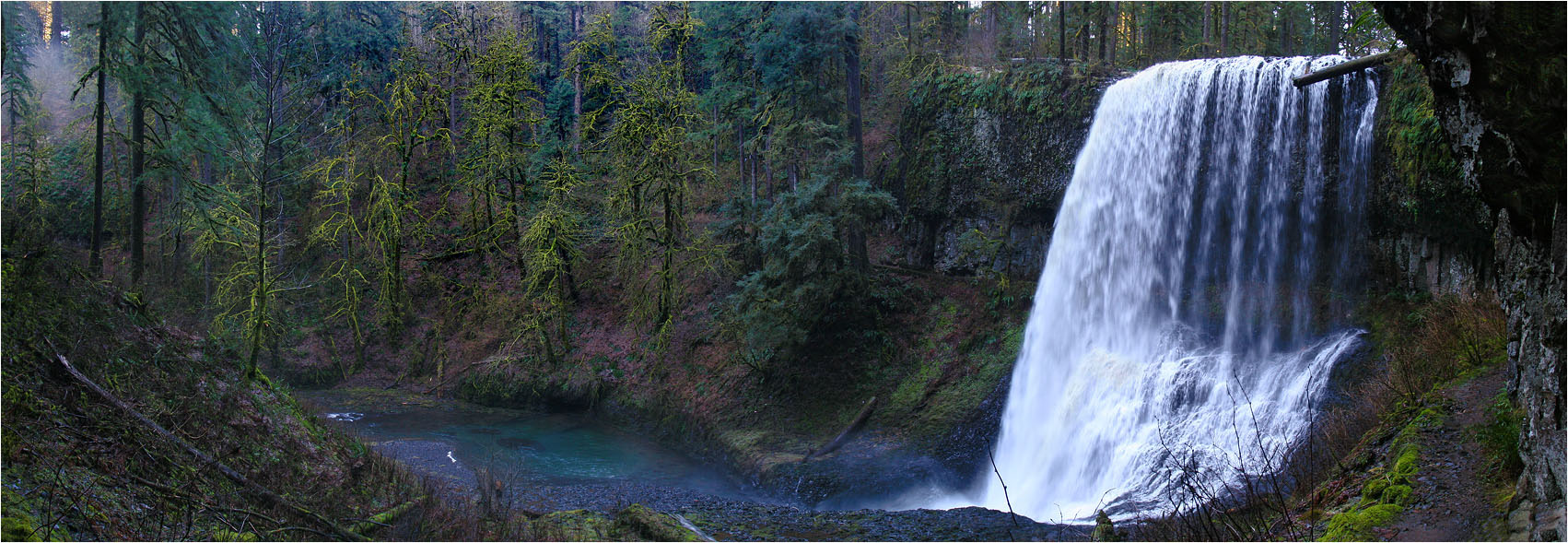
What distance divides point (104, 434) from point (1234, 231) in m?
15.2

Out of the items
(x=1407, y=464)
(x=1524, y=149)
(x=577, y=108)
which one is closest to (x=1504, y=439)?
(x=1407, y=464)

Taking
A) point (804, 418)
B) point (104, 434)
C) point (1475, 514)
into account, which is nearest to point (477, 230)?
point (804, 418)

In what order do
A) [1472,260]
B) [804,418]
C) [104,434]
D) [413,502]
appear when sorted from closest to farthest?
[104,434] < [413,502] < [1472,260] < [804,418]

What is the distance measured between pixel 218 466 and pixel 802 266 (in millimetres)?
10859

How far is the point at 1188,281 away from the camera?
14703 mm

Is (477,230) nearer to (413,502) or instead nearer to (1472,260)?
(413,502)

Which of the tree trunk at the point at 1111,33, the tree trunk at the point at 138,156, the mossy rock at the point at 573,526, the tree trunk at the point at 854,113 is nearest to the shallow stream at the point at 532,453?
the mossy rock at the point at 573,526

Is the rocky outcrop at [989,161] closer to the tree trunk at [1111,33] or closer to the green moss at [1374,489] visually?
the tree trunk at [1111,33]

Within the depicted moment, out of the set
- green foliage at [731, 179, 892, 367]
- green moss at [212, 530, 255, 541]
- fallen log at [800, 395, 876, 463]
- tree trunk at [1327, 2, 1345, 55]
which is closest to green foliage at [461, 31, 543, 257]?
green foliage at [731, 179, 892, 367]

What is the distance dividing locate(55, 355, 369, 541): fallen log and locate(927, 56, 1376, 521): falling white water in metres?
9.12

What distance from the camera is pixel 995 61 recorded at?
21172mm

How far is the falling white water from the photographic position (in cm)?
1241

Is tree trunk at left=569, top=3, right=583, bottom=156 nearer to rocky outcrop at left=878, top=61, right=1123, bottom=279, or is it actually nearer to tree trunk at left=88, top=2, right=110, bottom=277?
rocky outcrop at left=878, top=61, right=1123, bottom=279

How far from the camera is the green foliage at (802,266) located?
16516mm
